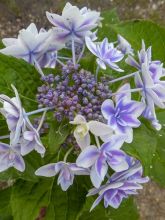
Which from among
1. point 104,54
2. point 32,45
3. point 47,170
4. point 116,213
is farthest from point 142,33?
point 116,213

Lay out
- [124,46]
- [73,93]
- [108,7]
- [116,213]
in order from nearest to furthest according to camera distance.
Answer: [73,93] → [124,46] → [116,213] → [108,7]

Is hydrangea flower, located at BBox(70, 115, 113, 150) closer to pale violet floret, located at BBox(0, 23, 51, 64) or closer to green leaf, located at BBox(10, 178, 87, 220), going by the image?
pale violet floret, located at BBox(0, 23, 51, 64)

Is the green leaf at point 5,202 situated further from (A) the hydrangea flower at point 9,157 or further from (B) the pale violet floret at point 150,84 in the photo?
(B) the pale violet floret at point 150,84

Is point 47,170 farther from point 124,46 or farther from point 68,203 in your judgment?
point 124,46

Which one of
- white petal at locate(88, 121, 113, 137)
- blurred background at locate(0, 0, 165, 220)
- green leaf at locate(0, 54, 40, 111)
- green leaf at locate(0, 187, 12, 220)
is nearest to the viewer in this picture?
white petal at locate(88, 121, 113, 137)

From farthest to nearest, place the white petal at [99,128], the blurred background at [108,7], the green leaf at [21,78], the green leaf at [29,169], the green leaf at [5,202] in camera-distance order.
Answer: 1. the blurred background at [108,7]
2. the green leaf at [5,202]
3. the green leaf at [29,169]
4. the green leaf at [21,78]
5. the white petal at [99,128]

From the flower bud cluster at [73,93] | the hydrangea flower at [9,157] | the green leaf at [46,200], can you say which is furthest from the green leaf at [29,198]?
the flower bud cluster at [73,93]

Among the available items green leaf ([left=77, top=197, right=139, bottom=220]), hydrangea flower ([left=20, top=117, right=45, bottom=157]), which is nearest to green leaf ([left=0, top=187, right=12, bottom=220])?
green leaf ([left=77, top=197, right=139, bottom=220])
